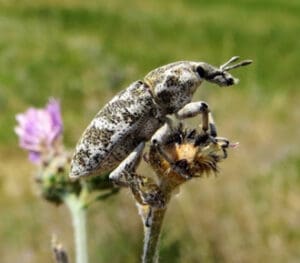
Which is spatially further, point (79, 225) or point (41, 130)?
point (41, 130)

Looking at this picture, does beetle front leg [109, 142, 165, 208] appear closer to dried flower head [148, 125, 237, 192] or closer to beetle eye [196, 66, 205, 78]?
dried flower head [148, 125, 237, 192]

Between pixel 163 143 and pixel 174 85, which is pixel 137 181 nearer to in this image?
pixel 163 143

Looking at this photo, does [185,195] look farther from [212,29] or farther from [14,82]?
[212,29]

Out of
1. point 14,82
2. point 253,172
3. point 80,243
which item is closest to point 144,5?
point 14,82

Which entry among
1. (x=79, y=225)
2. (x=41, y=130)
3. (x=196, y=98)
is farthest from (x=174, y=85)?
(x=196, y=98)

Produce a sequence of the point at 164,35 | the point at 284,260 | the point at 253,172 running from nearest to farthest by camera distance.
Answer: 1. the point at 284,260
2. the point at 253,172
3. the point at 164,35

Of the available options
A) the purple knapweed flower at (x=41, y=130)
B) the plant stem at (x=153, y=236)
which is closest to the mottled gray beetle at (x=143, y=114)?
the plant stem at (x=153, y=236)
